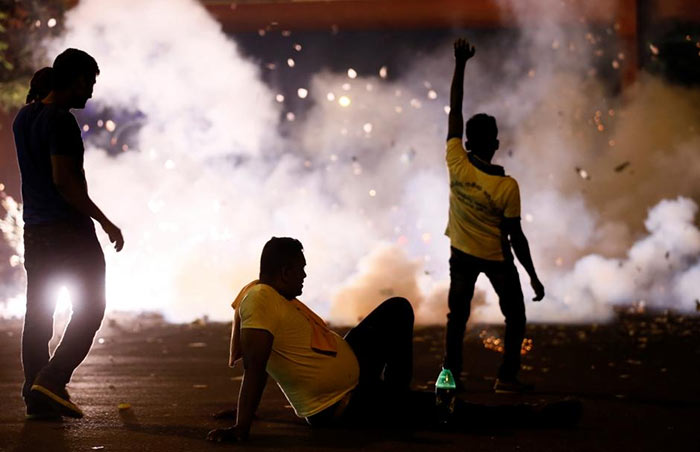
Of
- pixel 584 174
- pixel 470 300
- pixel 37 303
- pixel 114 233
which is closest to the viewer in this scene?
pixel 114 233

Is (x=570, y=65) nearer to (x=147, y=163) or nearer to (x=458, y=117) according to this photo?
(x=147, y=163)

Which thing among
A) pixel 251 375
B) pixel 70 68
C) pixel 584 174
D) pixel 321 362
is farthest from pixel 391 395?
pixel 584 174

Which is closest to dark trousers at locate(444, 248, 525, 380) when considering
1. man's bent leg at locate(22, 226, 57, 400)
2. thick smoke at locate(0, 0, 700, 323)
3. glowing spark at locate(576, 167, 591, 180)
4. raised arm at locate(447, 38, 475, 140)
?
raised arm at locate(447, 38, 475, 140)

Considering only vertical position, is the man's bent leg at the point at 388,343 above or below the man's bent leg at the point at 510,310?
below

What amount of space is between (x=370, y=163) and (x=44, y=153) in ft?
52.3

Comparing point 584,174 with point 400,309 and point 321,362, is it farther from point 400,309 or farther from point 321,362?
point 321,362

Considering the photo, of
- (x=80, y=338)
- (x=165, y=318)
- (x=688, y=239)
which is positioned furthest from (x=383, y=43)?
(x=80, y=338)

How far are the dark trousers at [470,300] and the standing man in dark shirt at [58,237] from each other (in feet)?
7.05

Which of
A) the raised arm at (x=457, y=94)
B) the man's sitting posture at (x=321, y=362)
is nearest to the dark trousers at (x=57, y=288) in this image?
the man's sitting posture at (x=321, y=362)

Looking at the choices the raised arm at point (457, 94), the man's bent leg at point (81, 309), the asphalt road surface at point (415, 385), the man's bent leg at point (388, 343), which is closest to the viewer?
the asphalt road surface at point (415, 385)

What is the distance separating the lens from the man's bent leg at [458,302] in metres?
7.02

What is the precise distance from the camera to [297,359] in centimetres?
511

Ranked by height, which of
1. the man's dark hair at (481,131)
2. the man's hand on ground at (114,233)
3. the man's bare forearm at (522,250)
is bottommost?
the man's hand on ground at (114,233)

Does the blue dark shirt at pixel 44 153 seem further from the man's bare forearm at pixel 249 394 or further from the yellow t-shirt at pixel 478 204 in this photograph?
the yellow t-shirt at pixel 478 204
